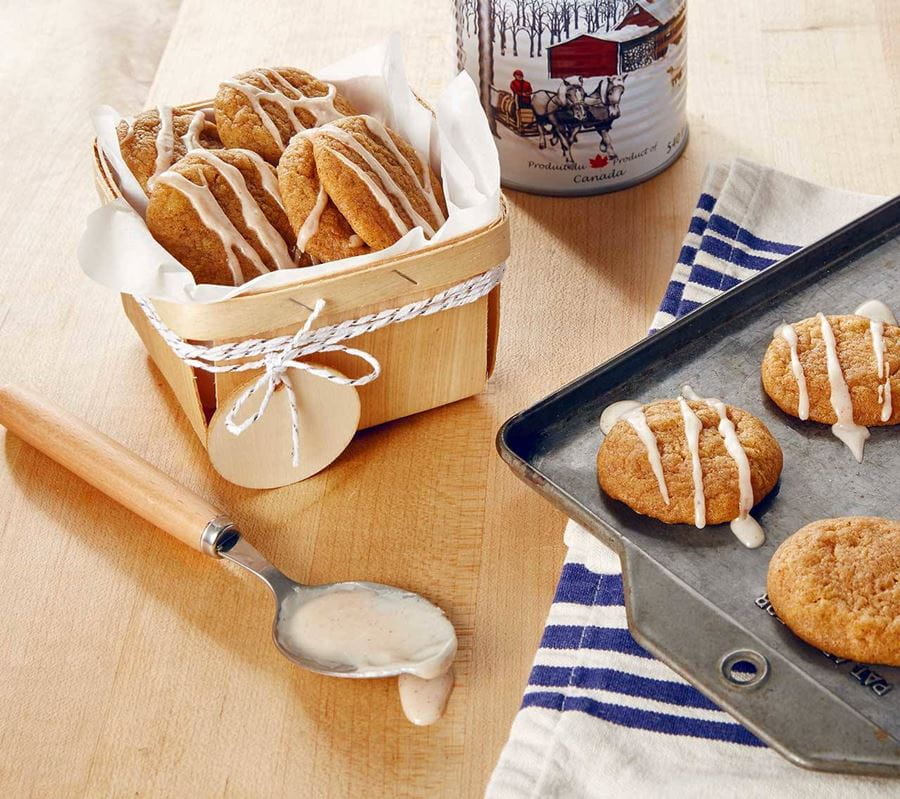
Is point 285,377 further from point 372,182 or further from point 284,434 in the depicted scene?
point 372,182

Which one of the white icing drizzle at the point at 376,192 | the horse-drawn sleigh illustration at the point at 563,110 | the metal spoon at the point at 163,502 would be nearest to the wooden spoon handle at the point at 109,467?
the metal spoon at the point at 163,502

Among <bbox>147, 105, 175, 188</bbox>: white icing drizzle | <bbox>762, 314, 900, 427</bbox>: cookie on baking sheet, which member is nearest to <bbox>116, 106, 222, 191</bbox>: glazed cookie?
<bbox>147, 105, 175, 188</bbox>: white icing drizzle

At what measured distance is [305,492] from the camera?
971 millimetres

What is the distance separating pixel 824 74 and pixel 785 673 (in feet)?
2.95

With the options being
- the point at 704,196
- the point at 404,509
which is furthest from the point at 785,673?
the point at 704,196

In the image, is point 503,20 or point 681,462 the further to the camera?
point 503,20

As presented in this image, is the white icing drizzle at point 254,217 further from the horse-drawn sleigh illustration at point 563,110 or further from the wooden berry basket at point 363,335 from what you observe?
the horse-drawn sleigh illustration at point 563,110

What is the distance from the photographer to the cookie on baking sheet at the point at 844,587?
0.77 m

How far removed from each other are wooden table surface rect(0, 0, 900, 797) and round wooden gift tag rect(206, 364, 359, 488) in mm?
23

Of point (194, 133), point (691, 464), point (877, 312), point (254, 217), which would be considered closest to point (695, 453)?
point (691, 464)

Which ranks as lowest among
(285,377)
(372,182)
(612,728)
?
(612,728)

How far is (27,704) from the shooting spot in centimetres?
83

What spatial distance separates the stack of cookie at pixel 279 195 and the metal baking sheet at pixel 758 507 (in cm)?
19

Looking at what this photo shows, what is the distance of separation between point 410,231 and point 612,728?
38cm
